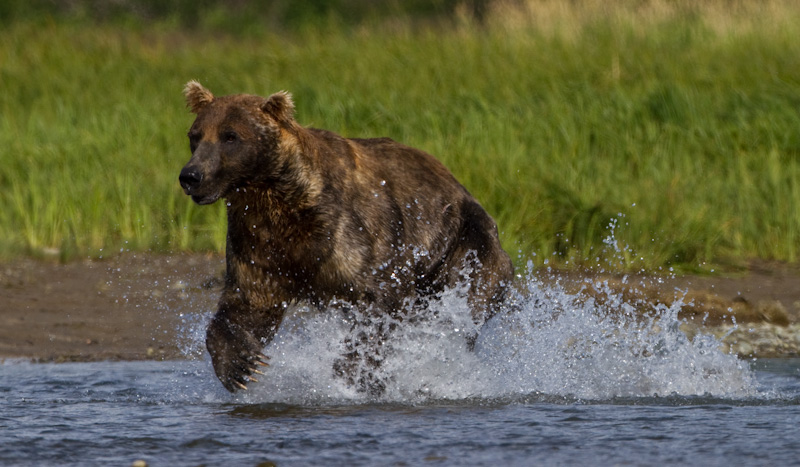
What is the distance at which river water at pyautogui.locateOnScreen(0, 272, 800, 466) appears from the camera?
4.31m

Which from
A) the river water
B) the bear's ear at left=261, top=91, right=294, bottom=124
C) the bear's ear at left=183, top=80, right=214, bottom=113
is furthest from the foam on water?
the bear's ear at left=183, top=80, right=214, bottom=113

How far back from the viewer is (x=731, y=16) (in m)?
13.6

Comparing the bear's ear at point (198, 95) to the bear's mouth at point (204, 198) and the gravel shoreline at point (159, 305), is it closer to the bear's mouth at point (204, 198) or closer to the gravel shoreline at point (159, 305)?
the bear's mouth at point (204, 198)

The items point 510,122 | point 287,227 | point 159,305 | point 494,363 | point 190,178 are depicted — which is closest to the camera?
point 190,178

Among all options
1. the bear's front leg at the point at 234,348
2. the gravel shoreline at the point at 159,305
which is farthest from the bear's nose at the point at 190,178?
the gravel shoreline at the point at 159,305

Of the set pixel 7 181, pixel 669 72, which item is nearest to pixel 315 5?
pixel 669 72

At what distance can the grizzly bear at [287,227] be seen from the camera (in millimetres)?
4887

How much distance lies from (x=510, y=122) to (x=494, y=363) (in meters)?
4.47

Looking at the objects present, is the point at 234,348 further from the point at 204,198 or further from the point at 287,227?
the point at 204,198

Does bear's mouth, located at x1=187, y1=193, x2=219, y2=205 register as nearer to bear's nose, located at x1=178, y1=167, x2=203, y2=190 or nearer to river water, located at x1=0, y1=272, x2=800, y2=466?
bear's nose, located at x1=178, y1=167, x2=203, y2=190

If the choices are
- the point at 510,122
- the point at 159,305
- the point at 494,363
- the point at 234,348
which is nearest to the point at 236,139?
the point at 234,348

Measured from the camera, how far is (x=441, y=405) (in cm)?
520

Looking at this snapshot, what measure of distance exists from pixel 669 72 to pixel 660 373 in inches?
236

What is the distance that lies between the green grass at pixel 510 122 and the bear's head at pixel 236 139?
3.23 meters
